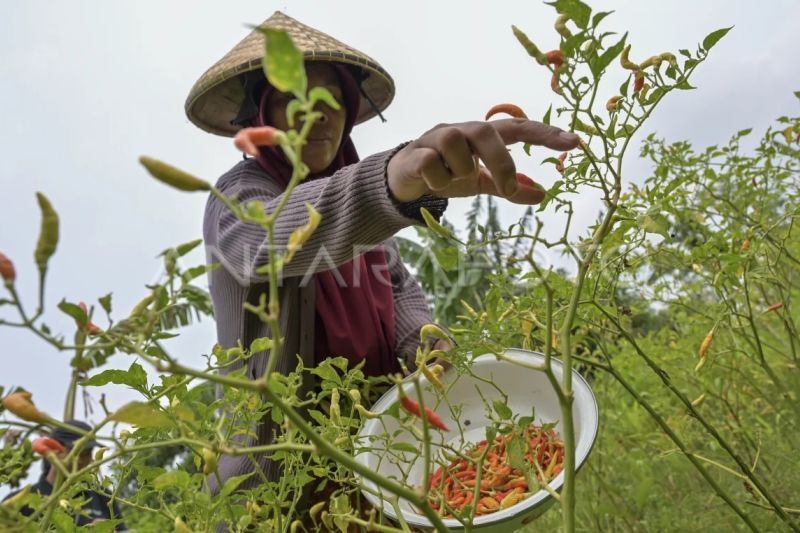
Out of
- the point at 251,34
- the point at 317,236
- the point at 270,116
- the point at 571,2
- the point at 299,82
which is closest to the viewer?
the point at 299,82

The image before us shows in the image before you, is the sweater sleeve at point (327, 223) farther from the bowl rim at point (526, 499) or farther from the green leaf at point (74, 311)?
the green leaf at point (74, 311)

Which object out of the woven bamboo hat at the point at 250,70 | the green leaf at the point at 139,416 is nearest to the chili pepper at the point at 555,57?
the green leaf at the point at 139,416

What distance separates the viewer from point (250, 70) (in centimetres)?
129

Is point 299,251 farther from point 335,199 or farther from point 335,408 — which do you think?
point 335,408

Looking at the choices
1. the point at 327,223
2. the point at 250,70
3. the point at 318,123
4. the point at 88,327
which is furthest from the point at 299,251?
the point at 88,327

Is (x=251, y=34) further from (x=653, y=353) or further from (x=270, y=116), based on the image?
(x=653, y=353)

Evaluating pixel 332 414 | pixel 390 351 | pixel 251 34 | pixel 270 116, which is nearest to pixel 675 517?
pixel 390 351

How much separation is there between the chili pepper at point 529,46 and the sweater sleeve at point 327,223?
28 centimetres

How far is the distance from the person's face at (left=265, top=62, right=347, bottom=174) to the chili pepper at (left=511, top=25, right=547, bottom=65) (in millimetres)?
770

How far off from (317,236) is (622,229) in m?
0.42

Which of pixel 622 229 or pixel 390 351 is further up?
pixel 622 229

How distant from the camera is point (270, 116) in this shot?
1315 mm

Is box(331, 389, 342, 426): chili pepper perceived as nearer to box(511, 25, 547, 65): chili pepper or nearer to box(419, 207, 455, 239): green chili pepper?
box(419, 207, 455, 239): green chili pepper

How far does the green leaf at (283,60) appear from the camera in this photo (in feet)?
0.90
